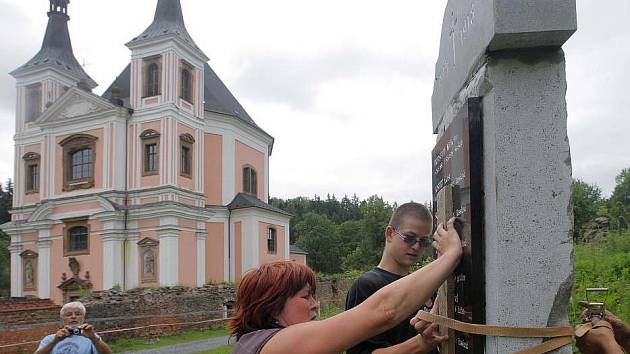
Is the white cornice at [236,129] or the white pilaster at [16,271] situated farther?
the white cornice at [236,129]

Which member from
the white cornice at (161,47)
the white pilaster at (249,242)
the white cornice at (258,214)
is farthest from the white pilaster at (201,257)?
the white cornice at (161,47)

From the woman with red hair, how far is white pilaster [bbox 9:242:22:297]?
3270 centimetres

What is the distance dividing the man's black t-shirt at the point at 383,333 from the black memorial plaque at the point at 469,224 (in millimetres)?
384

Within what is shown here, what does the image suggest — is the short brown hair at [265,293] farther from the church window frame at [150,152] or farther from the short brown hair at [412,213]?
the church window frame at [150,152]

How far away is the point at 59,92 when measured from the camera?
3288 cm

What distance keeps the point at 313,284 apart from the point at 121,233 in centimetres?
2773

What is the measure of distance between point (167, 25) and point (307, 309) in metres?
30.6

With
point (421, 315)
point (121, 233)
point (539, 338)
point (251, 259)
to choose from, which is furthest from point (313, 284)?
point (251, 259)

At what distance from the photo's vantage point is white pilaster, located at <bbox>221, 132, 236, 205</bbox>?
32.7 metres

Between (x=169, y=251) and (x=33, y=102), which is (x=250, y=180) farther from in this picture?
(x=33, y=102)

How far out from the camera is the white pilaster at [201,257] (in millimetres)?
29094

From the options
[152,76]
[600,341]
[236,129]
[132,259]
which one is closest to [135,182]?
[132,259]

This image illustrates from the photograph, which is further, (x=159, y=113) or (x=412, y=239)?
(x=159, y=113)

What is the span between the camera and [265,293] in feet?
7.16
